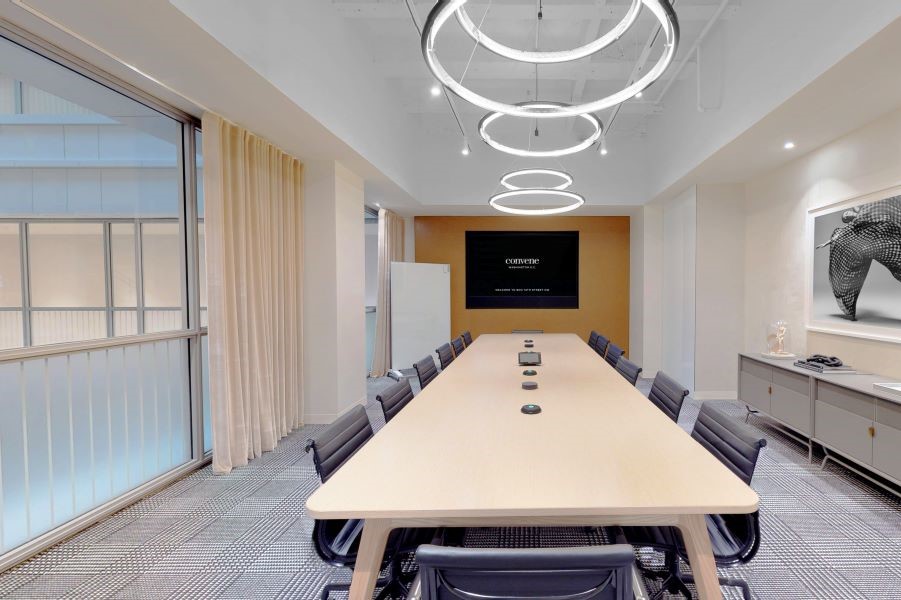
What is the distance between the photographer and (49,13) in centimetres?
203

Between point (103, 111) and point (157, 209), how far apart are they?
2.51ft

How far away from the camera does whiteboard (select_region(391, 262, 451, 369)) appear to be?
6.84 m

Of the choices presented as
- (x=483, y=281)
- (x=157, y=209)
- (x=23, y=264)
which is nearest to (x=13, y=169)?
(x=23, y=264)

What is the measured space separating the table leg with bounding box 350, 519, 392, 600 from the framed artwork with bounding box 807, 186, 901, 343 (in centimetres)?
404

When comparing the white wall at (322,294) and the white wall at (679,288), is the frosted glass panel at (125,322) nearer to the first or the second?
the white wall at (322,294)

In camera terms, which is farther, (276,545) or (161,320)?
(161,320)

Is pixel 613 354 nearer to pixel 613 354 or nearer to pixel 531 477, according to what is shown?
pixel 613 354

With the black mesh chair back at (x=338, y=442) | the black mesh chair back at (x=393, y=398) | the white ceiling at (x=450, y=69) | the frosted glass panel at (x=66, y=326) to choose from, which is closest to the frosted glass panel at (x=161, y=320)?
the frosted glass panel at (x=66, y=326)

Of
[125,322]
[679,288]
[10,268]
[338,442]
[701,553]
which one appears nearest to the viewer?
[701,553]

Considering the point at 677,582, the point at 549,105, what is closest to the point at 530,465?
the point at 677,582

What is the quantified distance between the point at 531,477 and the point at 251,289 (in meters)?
2.96

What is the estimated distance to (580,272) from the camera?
24.9 feet

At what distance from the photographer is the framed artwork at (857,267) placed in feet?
10.6

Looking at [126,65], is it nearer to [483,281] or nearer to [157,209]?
[157,209]
